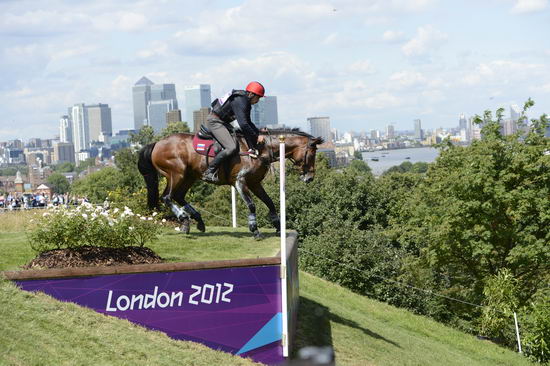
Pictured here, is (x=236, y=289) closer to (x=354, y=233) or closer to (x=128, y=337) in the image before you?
(x=128, y=337)

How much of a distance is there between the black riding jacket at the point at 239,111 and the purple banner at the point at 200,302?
11.7 feet

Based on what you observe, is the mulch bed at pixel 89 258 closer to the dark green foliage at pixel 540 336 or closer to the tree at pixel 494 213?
the dark green foliage at pixel 540 336

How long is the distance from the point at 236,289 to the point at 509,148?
79.6 feet

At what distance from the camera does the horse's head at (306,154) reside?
15.3 metres

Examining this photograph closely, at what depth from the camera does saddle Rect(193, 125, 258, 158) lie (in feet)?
51.1

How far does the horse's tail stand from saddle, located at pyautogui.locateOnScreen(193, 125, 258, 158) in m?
1.15

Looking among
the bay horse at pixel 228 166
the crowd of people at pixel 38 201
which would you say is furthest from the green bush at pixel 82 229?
the crowd of people at pixel 38 201

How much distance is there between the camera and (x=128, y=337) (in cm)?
1089

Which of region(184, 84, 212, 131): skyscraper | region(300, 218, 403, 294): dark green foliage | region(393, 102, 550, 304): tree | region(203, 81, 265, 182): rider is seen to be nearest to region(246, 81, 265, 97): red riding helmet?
region(203, 81, 265, 182): rider

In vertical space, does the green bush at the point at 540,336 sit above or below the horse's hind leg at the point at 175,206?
below

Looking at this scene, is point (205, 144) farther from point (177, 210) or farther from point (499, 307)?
point (499, 307)

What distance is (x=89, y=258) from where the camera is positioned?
41.1 feet

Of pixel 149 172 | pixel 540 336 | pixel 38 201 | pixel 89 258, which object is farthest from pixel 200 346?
pixel 38 201

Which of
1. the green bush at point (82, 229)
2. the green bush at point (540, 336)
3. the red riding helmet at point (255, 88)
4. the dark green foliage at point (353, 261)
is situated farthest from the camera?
the dark green foliage at point (353, 261)
